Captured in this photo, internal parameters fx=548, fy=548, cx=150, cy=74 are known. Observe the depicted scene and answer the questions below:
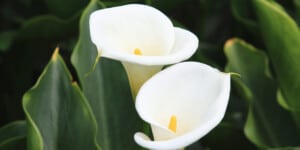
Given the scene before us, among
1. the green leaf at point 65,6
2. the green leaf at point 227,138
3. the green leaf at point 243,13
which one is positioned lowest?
the green leaf at point 227,138

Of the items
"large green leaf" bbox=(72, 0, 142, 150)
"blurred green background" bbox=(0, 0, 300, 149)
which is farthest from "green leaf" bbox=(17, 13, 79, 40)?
"large green leaf" bbox=(72, 0, 142, 150)

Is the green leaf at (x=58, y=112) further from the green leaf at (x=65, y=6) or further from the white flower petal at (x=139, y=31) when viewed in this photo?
the green leaf at (x=65, y=6)

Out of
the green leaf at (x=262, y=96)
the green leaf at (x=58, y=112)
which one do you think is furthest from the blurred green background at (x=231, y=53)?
the green leaf at (x=58, y=112)

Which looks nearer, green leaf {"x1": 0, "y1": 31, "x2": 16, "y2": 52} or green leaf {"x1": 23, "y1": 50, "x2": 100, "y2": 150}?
green leaf {"x1": 23, "y1": 50, "x2": 100, "y2": 150}

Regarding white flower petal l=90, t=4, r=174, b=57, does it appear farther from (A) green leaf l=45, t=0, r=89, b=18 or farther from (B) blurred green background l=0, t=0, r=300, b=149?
(A) green leaf l=45, t=0, r=89, b=18

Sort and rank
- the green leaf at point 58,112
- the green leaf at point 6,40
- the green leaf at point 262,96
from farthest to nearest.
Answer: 1. the green leaf at point 6,40
2. the green leaf at point 262,96
3. the green leaf at point 58,112

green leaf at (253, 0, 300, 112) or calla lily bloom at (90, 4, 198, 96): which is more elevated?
calla lily bloom at (90, 4, 198, 96)
